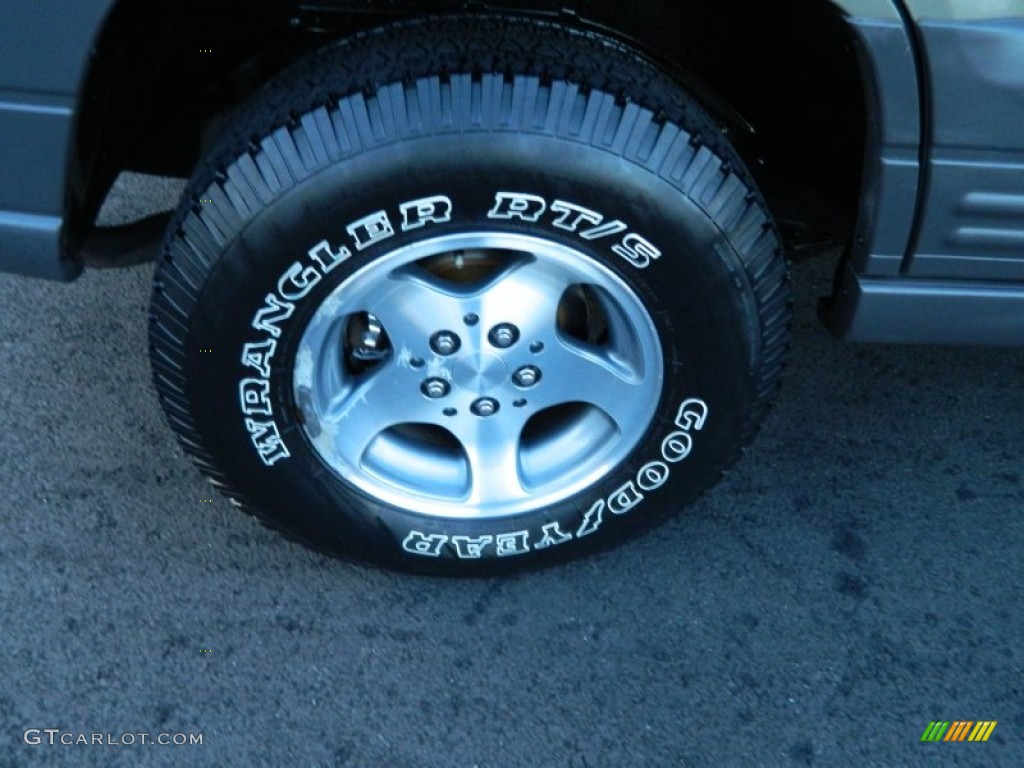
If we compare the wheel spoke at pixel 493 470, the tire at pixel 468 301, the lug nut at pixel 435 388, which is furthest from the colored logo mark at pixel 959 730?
the lug nut at pixel 435 388

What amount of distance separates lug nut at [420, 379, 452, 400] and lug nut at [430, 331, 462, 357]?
67 mm

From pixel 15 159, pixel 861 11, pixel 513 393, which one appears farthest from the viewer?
pixel 513 393

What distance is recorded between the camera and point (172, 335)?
1963 millimetres

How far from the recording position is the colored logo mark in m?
2.05

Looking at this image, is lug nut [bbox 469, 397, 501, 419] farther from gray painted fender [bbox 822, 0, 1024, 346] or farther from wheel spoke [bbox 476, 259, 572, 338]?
gray painted fender [bbox 822, 0, 1024, 346]

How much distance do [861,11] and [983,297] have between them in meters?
0.60

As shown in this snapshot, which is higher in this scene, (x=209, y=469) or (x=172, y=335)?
(x=172, y=335)

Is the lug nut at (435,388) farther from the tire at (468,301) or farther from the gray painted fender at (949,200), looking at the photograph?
the gray painted fender at (949,200)

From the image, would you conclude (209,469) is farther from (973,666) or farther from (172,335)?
(973,666)

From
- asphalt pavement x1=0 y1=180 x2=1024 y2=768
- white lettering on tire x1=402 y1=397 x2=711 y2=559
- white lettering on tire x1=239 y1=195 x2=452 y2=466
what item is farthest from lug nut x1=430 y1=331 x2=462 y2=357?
asphalt pavement x1=0 y1=180 x2=1024 y2=768

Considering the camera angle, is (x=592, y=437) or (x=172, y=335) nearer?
(x=172, y=335)

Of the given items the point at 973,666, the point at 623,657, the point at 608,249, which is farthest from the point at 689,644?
the point at 608,249

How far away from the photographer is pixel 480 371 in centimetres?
208

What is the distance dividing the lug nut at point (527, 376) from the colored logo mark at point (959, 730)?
97 centimetres
